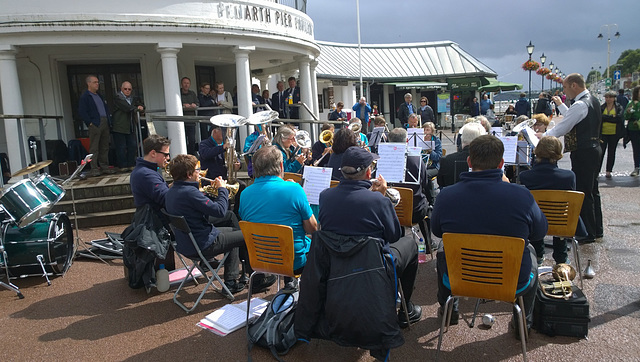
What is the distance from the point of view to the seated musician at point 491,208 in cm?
314

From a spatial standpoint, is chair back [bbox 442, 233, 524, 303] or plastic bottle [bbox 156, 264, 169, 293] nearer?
chair back [bbox 442, 233, 524, 303]

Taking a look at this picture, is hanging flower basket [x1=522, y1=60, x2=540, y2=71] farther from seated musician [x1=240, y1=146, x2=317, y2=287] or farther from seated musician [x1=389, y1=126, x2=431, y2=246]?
seated musician [x1=240, y1=146, x2=317, y2=287]

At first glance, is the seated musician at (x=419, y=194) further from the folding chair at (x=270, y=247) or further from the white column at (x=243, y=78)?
the white column at (x=243, y=78)

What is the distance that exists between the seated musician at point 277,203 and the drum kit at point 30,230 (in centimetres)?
274

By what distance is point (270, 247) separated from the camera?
149 inches

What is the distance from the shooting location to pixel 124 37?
29.9ft

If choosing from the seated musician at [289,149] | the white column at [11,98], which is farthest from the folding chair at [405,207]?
the white column at [11,98]

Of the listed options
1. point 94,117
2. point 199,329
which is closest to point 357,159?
point 199,329

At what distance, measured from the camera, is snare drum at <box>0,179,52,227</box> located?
505cm

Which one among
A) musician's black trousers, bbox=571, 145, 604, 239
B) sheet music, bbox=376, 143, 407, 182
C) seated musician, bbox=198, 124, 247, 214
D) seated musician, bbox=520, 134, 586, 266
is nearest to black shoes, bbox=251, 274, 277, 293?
sheet music, bbox=376, 143, 407, 182

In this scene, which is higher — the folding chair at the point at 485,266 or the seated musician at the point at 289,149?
the seated musician at the point at 289,149

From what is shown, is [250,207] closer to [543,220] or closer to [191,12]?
[543,220]

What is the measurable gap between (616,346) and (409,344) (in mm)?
1536

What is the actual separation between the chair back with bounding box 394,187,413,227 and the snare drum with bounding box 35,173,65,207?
3983mm
